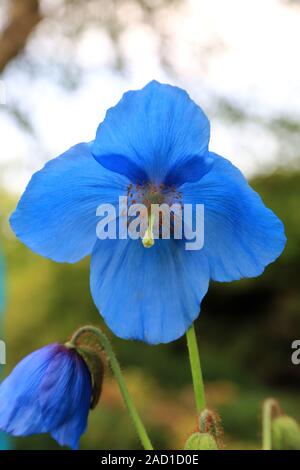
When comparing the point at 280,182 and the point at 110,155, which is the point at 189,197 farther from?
the point at 280,182

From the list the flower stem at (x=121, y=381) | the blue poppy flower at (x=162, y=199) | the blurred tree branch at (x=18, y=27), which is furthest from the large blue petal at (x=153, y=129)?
the blurred tree branch at (x=18, y=27)

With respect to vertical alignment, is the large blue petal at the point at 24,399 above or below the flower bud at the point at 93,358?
below

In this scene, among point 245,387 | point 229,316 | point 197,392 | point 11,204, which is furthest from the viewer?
point 11,204

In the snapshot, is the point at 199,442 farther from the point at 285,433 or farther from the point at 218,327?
→ the point at 218,327

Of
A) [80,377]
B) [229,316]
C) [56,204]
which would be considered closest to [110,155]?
[56,204]

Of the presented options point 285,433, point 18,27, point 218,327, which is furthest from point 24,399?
point 218,327

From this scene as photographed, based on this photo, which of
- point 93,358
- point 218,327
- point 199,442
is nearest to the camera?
point 199,442
